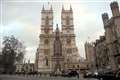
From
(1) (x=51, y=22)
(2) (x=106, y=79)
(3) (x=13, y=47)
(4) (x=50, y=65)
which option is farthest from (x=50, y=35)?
(2) (x=106, y=79)

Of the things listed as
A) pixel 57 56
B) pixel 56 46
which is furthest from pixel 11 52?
pixel 56 46

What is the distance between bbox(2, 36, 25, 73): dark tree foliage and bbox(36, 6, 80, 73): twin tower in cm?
2993

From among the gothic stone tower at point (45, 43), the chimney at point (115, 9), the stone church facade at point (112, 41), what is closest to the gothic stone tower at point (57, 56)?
the gothic stone tower at point (45, 43)

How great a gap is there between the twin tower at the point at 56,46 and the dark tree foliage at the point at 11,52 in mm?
29925

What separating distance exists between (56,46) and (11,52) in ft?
133

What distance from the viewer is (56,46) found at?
325ft

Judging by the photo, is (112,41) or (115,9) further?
(112,41)

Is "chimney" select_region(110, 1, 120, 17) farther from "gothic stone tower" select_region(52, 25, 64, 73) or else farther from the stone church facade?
"gothic stone tower" select_region(52, 25, 64, 73)

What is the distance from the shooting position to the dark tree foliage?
57.6 meters

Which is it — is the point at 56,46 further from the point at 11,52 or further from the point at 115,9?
the point at 115,9

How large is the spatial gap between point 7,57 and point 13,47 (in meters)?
6.20

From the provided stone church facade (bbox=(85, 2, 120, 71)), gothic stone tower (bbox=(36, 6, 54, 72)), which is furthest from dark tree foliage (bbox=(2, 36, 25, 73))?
gothic stone tower (bbox=(36, 6, 54, 72))

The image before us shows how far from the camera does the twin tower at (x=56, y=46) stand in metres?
95.9

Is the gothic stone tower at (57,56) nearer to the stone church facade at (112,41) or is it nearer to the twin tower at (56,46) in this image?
the twin tower at (56,46)
